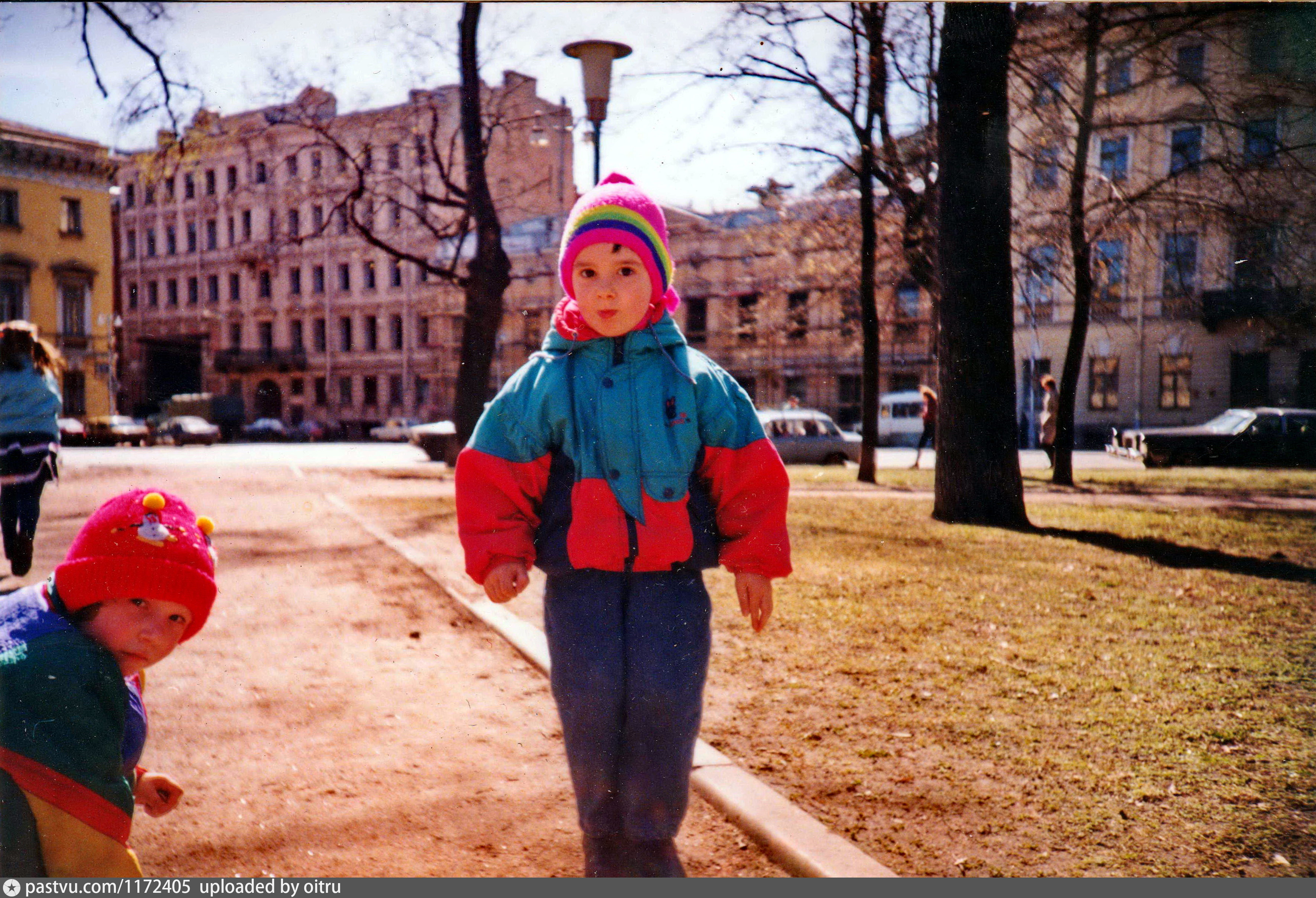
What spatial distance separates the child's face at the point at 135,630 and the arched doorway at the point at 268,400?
11.0 ft

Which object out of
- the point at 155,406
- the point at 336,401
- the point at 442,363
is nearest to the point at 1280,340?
A: the point at 155,406

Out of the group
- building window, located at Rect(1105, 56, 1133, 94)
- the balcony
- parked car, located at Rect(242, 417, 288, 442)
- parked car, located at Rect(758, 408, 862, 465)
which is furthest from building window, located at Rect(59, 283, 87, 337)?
parked car, located at Rect(758, 408, 862, 465)

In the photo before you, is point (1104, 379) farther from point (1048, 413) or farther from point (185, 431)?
point (185, 431)

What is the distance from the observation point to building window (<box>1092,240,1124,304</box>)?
5.04 m

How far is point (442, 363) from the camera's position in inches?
379

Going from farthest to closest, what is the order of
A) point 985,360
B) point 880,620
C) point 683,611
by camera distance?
point 985,360 → point 880,620 → point 683,611

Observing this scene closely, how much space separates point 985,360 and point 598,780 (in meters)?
4.93

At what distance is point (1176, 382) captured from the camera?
4582mm

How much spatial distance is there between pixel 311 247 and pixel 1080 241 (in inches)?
221

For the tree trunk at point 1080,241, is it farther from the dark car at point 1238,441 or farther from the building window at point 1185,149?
the building window at point 1185,149

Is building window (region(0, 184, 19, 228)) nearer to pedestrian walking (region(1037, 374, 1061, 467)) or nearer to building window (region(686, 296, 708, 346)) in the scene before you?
building window (region(686, 296, 708, 346))

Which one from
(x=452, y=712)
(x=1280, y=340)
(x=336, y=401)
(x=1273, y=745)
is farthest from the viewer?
(x=336, y=401)

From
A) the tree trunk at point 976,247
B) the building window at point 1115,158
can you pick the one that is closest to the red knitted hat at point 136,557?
the tree trunk at point 976,247

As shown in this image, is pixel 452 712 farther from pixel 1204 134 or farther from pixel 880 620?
pixel 1204 134
